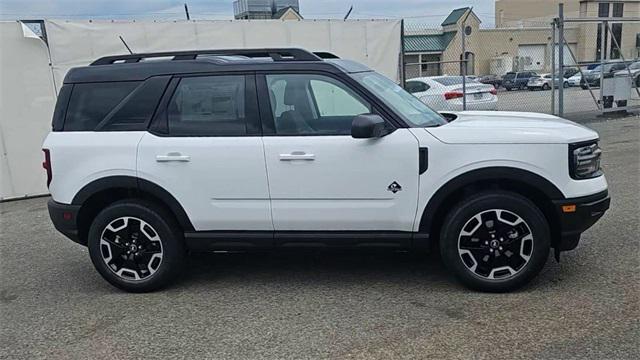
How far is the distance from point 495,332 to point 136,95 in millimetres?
3160

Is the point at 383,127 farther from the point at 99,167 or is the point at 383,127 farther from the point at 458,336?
the point at 99,167

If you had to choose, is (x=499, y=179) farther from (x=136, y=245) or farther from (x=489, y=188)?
(x=136, y=245)

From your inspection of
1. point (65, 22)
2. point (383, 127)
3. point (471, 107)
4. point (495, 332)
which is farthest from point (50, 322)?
point (471, 107)

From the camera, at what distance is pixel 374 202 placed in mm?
4082

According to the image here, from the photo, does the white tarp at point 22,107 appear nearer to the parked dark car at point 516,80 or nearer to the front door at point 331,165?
the front door at point 331,165

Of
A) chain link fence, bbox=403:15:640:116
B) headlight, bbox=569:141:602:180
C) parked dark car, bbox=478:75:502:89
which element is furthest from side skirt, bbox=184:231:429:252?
parked dark car, bbox=478:75:502:89

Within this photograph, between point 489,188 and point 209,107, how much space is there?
2.21 m

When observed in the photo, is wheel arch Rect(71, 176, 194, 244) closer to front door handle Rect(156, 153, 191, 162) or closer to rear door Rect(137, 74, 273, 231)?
rear door Rect(137, 74, 273, 231)

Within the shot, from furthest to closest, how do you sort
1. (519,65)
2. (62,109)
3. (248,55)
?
(519,65) → (248,55) → (62,109)

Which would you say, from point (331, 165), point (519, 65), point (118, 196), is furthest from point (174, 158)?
point (519, 65)

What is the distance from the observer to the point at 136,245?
4.43 m

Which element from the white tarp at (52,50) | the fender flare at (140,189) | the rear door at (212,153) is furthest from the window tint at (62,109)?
the white tarp at (52,50)

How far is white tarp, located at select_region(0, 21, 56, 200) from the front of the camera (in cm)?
808

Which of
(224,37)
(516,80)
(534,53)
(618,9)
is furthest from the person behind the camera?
(618,9)
